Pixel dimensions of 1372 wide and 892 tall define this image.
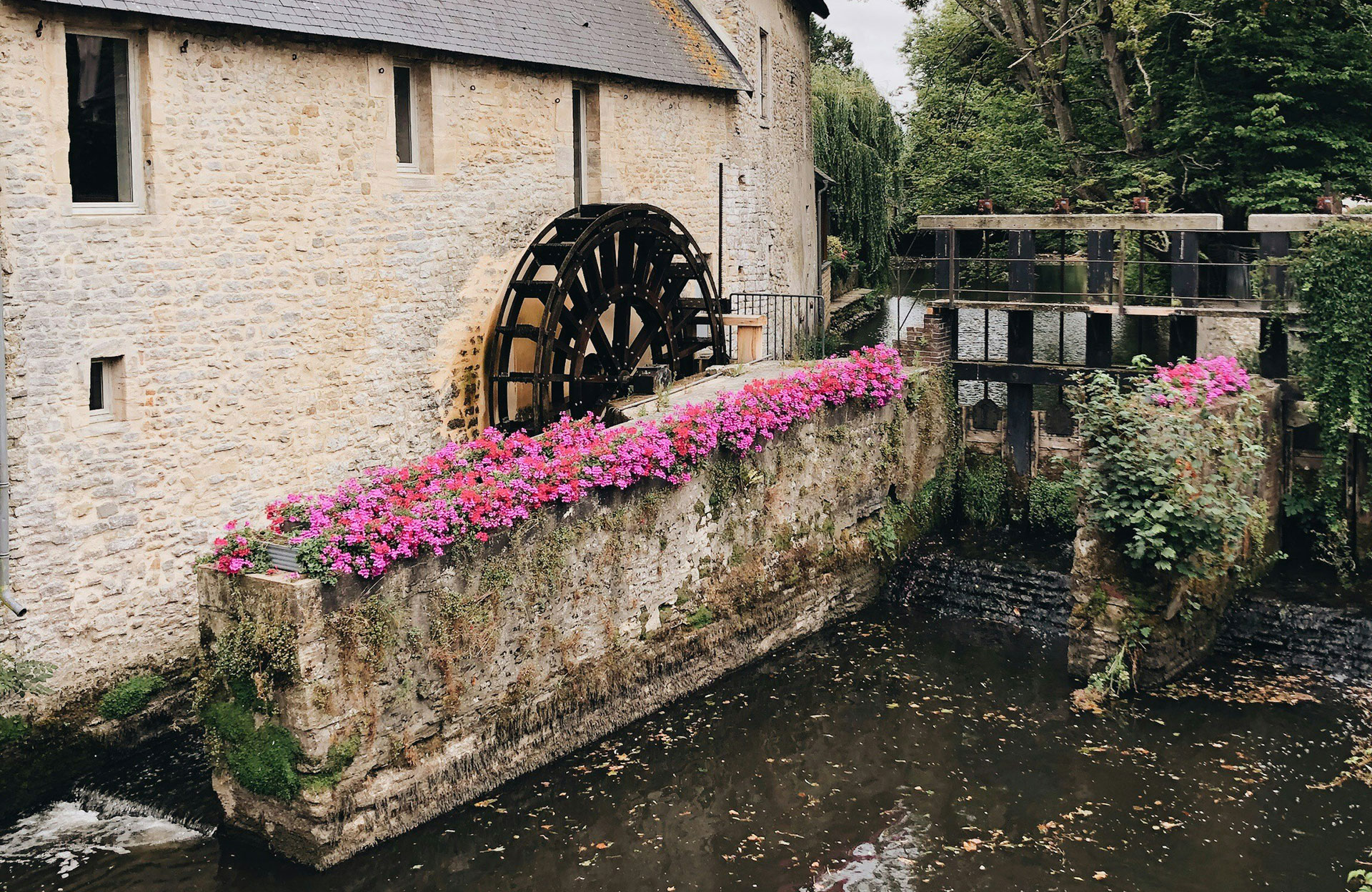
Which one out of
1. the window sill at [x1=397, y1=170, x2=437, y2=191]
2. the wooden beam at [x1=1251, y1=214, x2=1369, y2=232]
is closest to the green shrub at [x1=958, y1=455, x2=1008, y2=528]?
the wooden beam at [x1=1251, y1=214, x2=1369, y2=232]

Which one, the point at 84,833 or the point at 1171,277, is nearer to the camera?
the point at 84,833

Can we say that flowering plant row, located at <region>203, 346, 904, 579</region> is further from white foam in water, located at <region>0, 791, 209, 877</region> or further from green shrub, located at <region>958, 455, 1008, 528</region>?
green shrub, located at <region>958, 455, 1008, 528</region>

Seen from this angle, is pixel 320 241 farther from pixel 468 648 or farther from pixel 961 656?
pixel 961 656

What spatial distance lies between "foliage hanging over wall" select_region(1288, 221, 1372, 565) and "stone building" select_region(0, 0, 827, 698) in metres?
7.00

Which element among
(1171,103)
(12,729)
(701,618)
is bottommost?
(12,729)

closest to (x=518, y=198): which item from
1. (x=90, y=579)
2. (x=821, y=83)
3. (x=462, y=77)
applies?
(x=462, y=77)

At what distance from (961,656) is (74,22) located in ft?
26.8

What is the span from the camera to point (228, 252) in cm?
948

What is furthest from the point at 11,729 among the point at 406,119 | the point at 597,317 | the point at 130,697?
the point at 597,317

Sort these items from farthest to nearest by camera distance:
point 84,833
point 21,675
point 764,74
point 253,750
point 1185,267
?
point 764,74, point 1185,267, point 21,675, point 84,833, point 253,750

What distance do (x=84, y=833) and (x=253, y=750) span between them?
140 centimetres

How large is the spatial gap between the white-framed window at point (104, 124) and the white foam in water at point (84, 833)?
383 centimetres

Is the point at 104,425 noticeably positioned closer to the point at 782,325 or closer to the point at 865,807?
the point at 865,807

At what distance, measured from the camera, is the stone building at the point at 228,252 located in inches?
330
